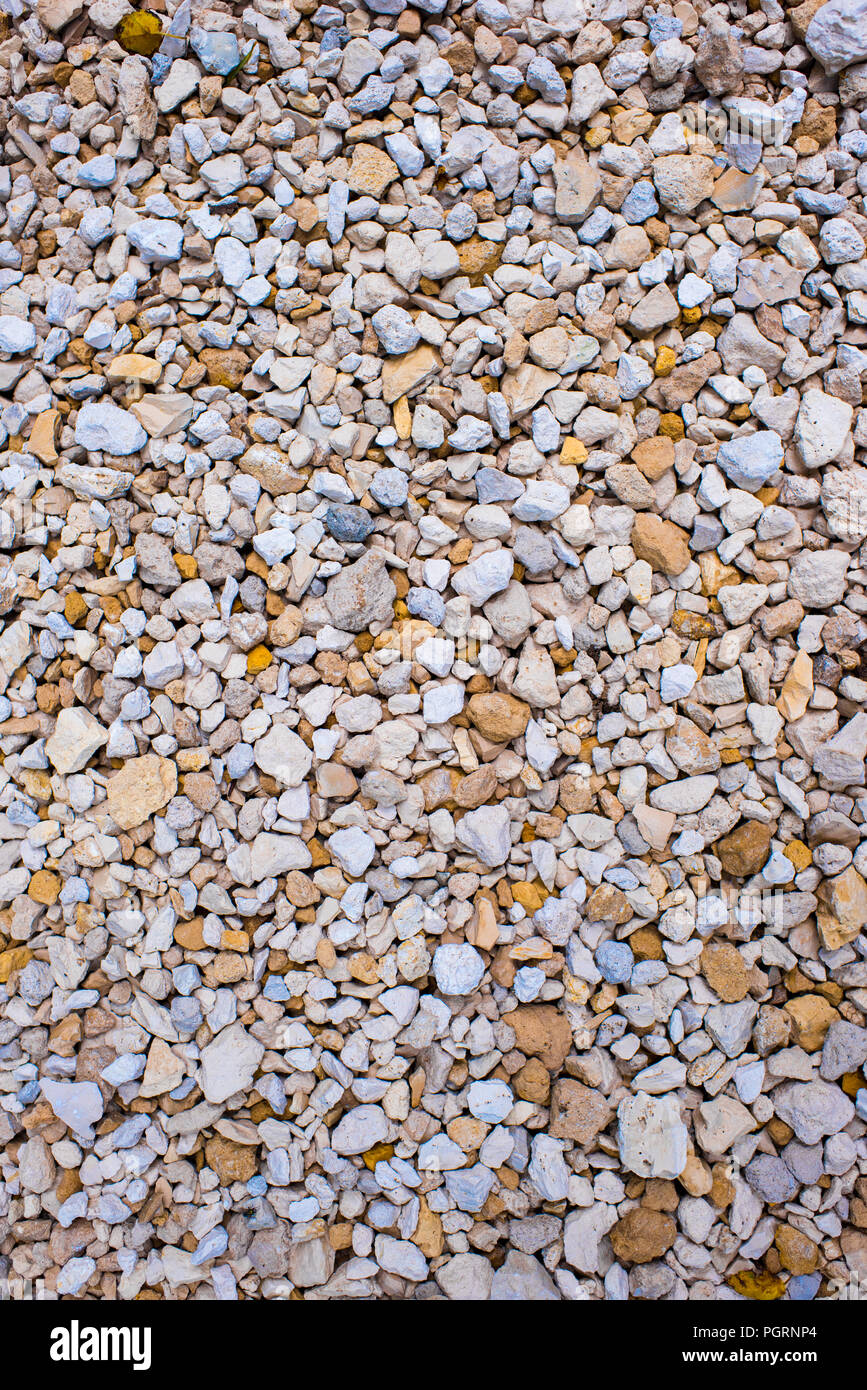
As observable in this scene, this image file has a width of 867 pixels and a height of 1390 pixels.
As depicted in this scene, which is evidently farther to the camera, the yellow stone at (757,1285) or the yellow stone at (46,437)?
the yellow stone at (46,437)

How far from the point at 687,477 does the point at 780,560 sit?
0.21m

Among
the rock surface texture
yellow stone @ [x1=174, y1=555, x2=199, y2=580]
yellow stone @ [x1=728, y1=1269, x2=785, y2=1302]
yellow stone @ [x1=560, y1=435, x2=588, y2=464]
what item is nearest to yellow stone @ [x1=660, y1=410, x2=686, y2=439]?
the rock surface texture

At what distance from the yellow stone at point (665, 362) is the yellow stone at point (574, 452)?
19 centimetres

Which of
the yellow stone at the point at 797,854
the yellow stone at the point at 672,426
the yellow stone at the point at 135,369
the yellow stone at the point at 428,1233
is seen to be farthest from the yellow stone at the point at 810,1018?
the yellow stone at the point at 135,369

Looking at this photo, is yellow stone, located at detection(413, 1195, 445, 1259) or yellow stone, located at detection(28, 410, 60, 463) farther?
yellow stone, located at detection(28, 410, 60, 463)

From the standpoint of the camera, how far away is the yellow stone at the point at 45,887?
4.82ft

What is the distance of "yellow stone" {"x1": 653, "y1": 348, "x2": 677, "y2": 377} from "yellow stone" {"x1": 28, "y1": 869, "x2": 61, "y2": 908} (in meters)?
1.37

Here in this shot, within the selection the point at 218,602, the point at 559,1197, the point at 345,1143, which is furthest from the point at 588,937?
the point at 218,602

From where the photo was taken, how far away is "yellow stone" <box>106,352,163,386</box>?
4.77 feet

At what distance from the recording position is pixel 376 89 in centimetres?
145

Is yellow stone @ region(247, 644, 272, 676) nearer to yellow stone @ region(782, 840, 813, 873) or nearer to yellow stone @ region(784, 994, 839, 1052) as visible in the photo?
yellow stone @ region(782, 840, 813, 873)

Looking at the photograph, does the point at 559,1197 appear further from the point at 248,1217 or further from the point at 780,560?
the point at 780,560

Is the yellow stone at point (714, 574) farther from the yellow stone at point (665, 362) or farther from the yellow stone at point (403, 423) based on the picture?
the yellow stone at point (403, 423)

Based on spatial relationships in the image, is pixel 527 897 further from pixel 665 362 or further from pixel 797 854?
pixel 665 362
